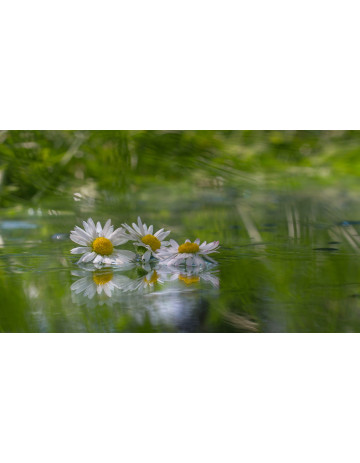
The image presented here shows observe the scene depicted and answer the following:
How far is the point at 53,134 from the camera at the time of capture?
197 cm

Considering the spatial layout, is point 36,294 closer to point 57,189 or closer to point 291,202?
point 57,189

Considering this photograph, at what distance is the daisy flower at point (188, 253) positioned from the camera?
1354 millimetres

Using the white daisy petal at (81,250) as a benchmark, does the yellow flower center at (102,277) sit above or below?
below

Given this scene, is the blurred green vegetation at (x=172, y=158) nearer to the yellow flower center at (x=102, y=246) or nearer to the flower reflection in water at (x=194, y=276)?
the yellow flower center at (x=102, y=246)

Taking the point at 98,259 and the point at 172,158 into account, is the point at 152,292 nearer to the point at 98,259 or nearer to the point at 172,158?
the point at 98,259

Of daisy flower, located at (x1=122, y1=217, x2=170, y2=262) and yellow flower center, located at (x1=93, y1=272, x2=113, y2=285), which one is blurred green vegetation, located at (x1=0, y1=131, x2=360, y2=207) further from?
yellow flower center, located at (x1=93, y1=272, x2=113, y2=285)

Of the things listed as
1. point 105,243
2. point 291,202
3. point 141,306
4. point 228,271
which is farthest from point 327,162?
point 141,306

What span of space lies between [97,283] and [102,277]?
0.15ft

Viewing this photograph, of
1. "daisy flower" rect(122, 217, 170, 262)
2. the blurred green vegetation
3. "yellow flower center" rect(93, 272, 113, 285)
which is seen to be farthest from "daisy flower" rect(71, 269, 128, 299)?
the blurred green vegetation

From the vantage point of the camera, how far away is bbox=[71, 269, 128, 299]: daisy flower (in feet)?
3.93

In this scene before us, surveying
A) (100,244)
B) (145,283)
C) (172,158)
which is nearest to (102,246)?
(100,244)

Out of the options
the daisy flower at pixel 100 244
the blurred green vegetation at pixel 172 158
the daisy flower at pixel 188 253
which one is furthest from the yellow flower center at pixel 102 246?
the blurred green vegetation at pixel 172 158

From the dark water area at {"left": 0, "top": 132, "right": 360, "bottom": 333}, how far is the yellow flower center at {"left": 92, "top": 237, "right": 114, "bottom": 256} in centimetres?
6

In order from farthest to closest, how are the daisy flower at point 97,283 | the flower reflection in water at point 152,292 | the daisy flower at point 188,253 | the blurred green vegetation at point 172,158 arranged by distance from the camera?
the blurred green vegetation at point 172,158 < the daisy flower at point 188,253 < the daisy flower at point 97,283 < the flower reflection in water at point 152,292
